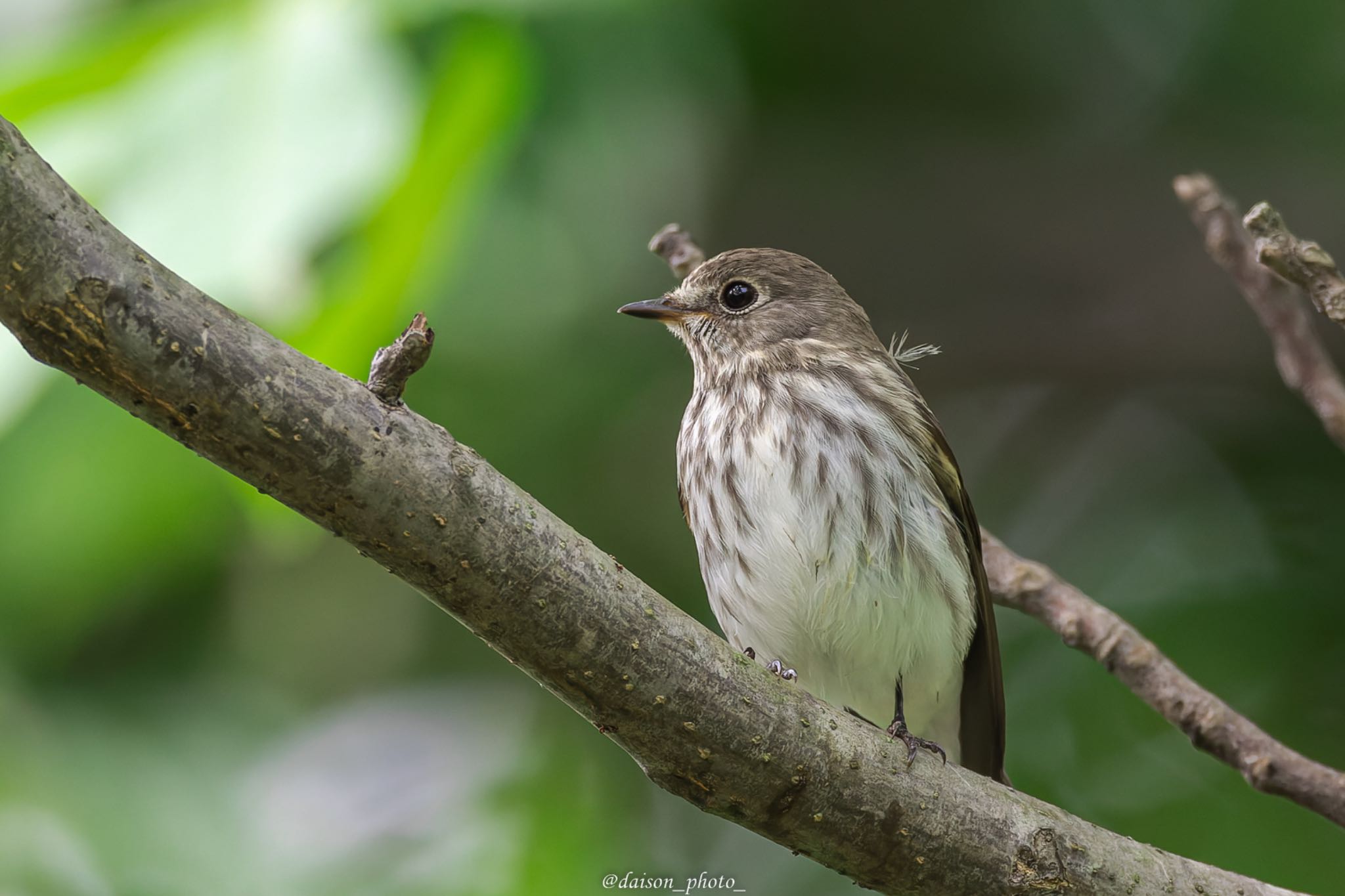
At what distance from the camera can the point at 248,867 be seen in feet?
15.2

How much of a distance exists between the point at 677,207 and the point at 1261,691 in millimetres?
3048

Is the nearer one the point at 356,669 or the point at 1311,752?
the point at 1311,752

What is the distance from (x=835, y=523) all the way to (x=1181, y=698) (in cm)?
102

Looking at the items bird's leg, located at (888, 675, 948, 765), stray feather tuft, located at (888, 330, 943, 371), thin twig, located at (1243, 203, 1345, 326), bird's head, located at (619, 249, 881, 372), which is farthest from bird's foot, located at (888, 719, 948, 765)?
stray feather tuft, located at (888, 330, 943, 371)

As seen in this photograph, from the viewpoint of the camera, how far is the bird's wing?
13.3 feet

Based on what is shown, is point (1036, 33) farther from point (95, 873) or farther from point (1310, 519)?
point (95, 873)

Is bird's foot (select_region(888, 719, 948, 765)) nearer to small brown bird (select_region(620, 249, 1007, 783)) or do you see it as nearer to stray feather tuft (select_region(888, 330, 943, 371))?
small brown bird (select_region(620, 249, 1007, 783))

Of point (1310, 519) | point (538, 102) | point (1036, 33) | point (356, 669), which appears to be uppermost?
point (1036, 33)

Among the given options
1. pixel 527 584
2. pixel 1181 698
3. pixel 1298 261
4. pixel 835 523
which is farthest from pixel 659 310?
pixel 527 584

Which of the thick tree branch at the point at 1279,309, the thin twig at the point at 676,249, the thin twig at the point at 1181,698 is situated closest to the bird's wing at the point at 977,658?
the thin twig at the point at 1181,698

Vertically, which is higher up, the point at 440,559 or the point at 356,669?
the point at 356,669

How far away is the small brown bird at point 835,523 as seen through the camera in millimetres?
3850

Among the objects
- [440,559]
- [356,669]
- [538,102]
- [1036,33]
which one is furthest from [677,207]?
[440,559]

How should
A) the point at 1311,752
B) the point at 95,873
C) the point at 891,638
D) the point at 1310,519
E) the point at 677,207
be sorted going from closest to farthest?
the point at 891,638, the point at 95,873, the point at 1311,752, the point at 1310,519, the point at 677,207
